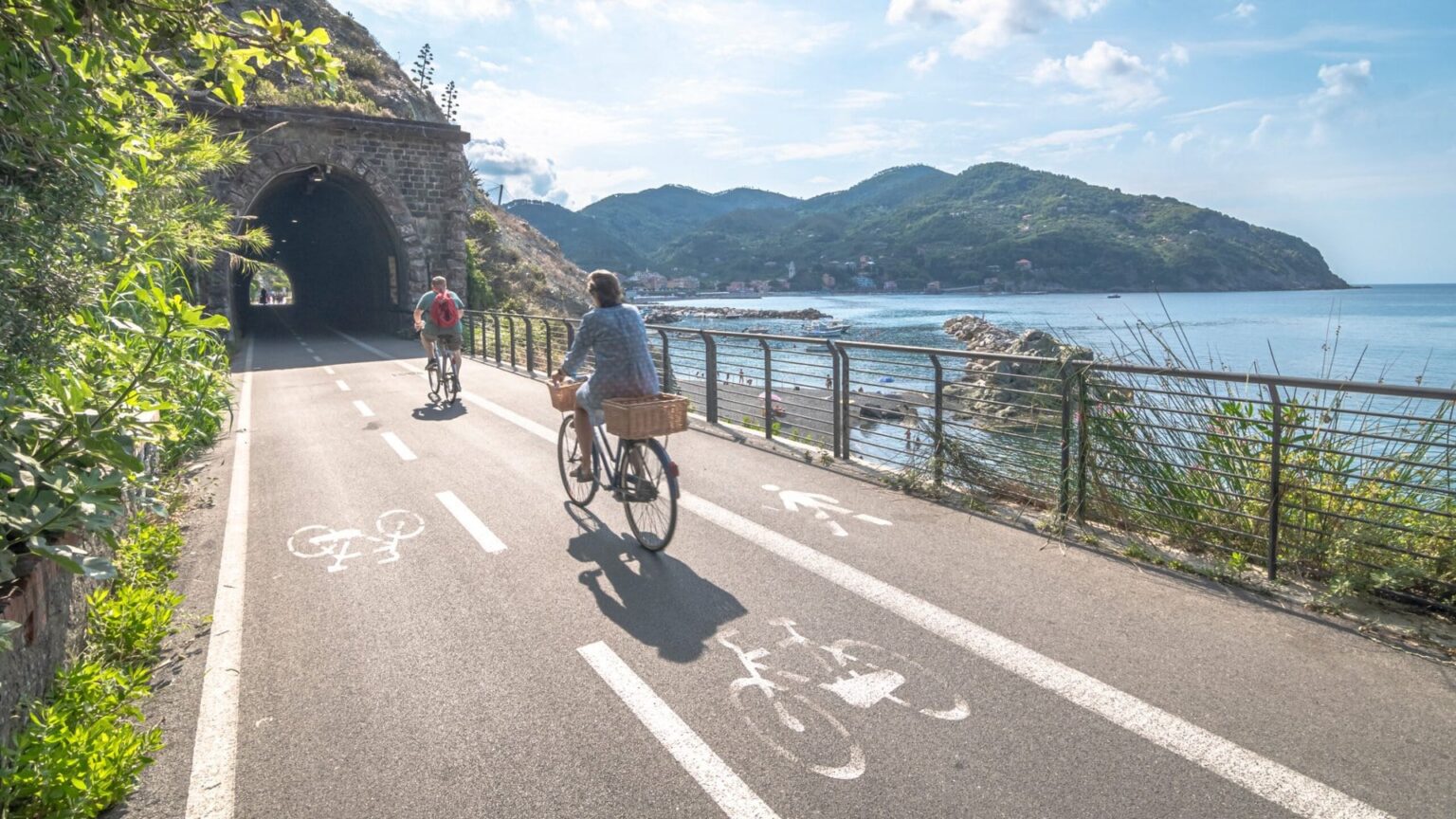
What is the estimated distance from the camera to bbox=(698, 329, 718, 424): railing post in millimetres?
11523

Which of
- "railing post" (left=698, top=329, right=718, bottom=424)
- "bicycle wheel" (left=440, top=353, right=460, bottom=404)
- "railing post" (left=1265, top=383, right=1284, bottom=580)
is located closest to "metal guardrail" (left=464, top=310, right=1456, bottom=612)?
"railing post" (left=1265, top=383, right=1284, bottom=580)

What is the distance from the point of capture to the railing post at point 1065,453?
252 inches

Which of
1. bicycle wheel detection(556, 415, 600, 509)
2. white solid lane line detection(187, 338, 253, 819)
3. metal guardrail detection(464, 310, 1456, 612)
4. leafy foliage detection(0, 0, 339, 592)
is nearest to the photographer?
leafy foliage detection(0, 0, 339, 592)

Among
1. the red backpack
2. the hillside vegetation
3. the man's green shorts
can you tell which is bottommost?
the man's green shorts

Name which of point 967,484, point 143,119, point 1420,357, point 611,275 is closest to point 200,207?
point 143,119

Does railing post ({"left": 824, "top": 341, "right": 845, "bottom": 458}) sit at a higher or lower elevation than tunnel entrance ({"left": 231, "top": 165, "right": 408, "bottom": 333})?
lower

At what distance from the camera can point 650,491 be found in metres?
5.97

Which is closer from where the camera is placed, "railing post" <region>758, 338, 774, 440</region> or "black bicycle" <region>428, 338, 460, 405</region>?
"railing post" <region>758, 338, 774, 440</region>

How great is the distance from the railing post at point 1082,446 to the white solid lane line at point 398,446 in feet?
22.8

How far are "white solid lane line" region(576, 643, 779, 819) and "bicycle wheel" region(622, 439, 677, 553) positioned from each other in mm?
1600

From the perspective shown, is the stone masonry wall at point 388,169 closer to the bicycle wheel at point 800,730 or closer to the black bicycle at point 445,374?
the black bicycle at point 445,374

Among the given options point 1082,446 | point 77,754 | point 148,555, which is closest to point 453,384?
point 148,555

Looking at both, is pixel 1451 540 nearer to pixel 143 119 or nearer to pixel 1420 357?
pixel 143 119

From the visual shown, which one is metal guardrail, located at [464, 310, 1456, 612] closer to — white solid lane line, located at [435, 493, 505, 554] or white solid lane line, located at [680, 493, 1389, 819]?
white solid lane line, located at [680, 493, 1389, 819]
